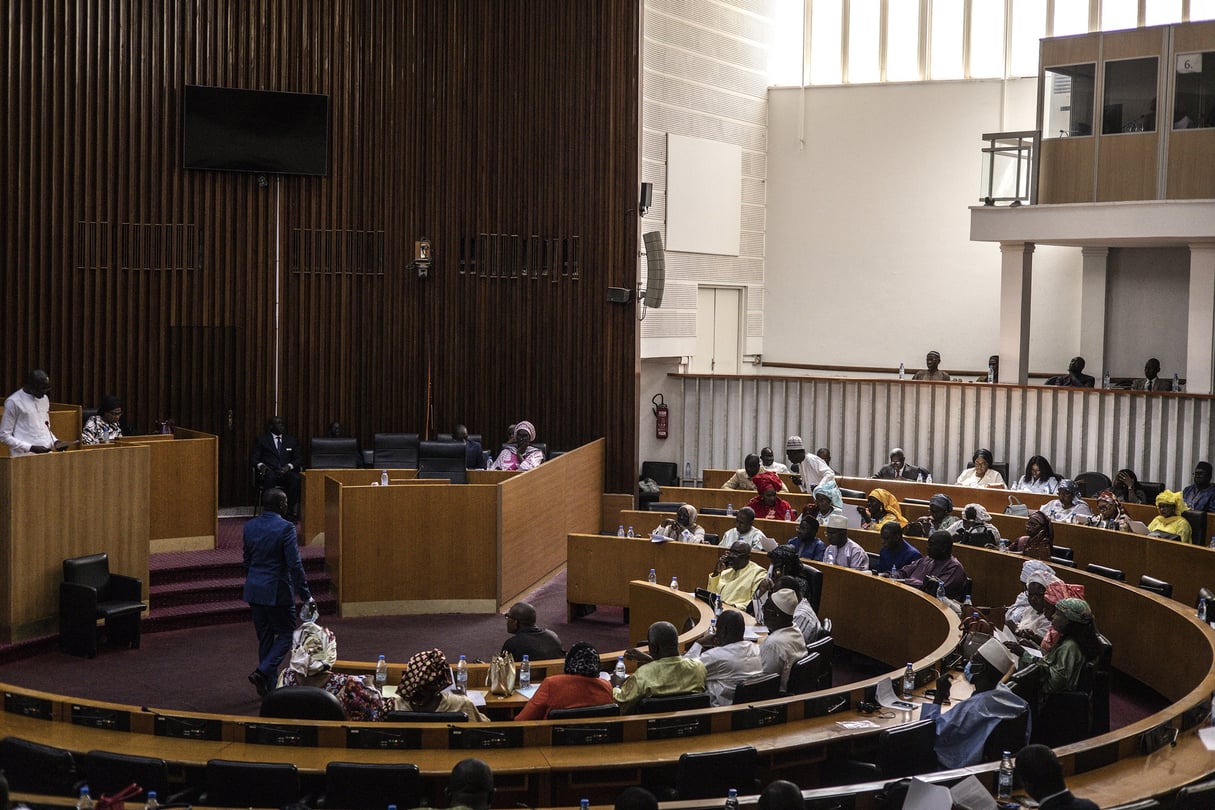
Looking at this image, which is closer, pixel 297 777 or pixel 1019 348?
pixel 297 777

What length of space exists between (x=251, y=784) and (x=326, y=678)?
1.31m

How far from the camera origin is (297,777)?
4.93 metres

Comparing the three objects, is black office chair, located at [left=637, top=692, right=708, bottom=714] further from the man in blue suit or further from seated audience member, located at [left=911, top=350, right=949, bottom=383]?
seated audience member, located at [left=911, top=350, right=949, bottom=383]

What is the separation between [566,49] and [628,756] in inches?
421

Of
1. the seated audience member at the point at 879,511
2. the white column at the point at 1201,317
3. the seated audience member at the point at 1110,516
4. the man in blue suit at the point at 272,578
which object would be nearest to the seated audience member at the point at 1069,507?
the seated audience member at the point at 1110,516

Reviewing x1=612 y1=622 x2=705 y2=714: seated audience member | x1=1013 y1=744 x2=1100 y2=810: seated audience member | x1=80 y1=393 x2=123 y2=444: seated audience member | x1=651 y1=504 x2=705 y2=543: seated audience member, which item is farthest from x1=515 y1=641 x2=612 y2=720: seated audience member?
x1=80 y1=393 x2=123 y2=444: seated audience member

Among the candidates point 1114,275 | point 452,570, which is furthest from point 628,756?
point 1114,275

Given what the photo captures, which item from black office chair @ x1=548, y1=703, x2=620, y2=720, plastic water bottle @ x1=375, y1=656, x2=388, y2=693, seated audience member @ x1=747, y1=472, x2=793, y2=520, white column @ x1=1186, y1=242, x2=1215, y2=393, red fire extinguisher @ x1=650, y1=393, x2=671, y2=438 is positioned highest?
white column @ x1=1186, y1=242, x2=1215, y2=393

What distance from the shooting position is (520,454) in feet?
44.1

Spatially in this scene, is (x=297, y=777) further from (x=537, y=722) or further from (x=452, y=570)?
(x=452, y=570)

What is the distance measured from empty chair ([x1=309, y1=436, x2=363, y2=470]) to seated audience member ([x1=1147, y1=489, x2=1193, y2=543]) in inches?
311

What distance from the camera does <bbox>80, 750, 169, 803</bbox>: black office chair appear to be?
16.0ft

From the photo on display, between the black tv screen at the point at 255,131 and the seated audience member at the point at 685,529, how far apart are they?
6.32 metres

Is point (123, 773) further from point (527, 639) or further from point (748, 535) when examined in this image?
point (748, 535)
